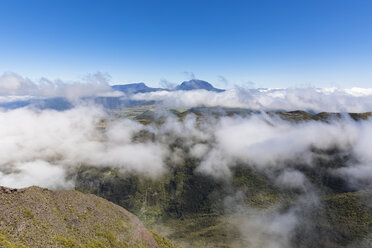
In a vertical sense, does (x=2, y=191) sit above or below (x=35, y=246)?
above

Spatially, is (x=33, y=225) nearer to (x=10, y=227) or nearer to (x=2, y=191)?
(x=10, y=227)

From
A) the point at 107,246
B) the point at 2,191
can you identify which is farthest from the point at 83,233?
the point at 2,191

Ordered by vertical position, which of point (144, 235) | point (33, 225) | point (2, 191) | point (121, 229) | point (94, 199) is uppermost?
point (2, 191)

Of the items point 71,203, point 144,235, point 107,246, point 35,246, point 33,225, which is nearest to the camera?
point 35,246

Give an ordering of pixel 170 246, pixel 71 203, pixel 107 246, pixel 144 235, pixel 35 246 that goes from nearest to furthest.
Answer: pixel 35 246 → pixel 107 246 → pixel 71 203 → pixel 144 235 → pixel 170 246

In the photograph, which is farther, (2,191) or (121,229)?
(121,229)

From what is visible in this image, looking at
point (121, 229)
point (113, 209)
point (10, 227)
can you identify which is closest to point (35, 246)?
point (10, 227)

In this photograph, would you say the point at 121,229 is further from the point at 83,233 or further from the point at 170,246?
the point at 170,246
